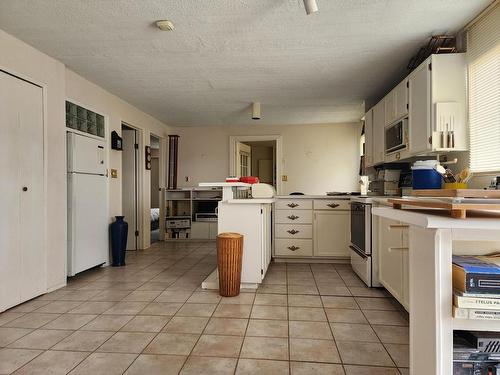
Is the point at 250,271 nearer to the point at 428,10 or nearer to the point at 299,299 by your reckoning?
the point at 299,299

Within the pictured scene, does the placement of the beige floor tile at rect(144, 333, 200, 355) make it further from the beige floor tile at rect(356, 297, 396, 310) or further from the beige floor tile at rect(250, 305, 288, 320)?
the beige floor tile at rect(356, 297, 396, 310)

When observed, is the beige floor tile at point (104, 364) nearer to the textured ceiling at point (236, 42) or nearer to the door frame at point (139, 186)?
the textured ceiling at point (236, 42)

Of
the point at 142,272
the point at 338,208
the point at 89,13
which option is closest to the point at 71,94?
the point at 89,13

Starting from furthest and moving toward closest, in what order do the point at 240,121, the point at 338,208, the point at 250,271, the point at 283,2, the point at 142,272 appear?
the point at 240,121
the point at 338,208
the point at 142,272
the point at 250,271
the point at 283,2

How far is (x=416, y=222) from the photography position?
821 millimetres

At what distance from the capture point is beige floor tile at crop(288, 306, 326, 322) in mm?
2324

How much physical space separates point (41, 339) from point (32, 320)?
0.41 metres

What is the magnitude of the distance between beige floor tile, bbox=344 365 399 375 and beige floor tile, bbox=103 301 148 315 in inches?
65.6

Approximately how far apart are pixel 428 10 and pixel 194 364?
2.87 metres

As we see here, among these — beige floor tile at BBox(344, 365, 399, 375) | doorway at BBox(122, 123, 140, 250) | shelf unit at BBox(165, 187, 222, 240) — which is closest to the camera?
beige floor tile at BBox(344, 365, 399, 375)

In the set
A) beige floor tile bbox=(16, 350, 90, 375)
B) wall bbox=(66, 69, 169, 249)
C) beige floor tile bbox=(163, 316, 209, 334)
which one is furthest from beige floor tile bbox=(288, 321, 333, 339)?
wall bbox=(66, 69, 169, 249)

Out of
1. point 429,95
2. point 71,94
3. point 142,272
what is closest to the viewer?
point 429,95

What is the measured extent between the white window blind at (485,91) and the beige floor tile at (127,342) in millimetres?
2678

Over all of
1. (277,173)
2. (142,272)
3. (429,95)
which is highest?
(429,95)
